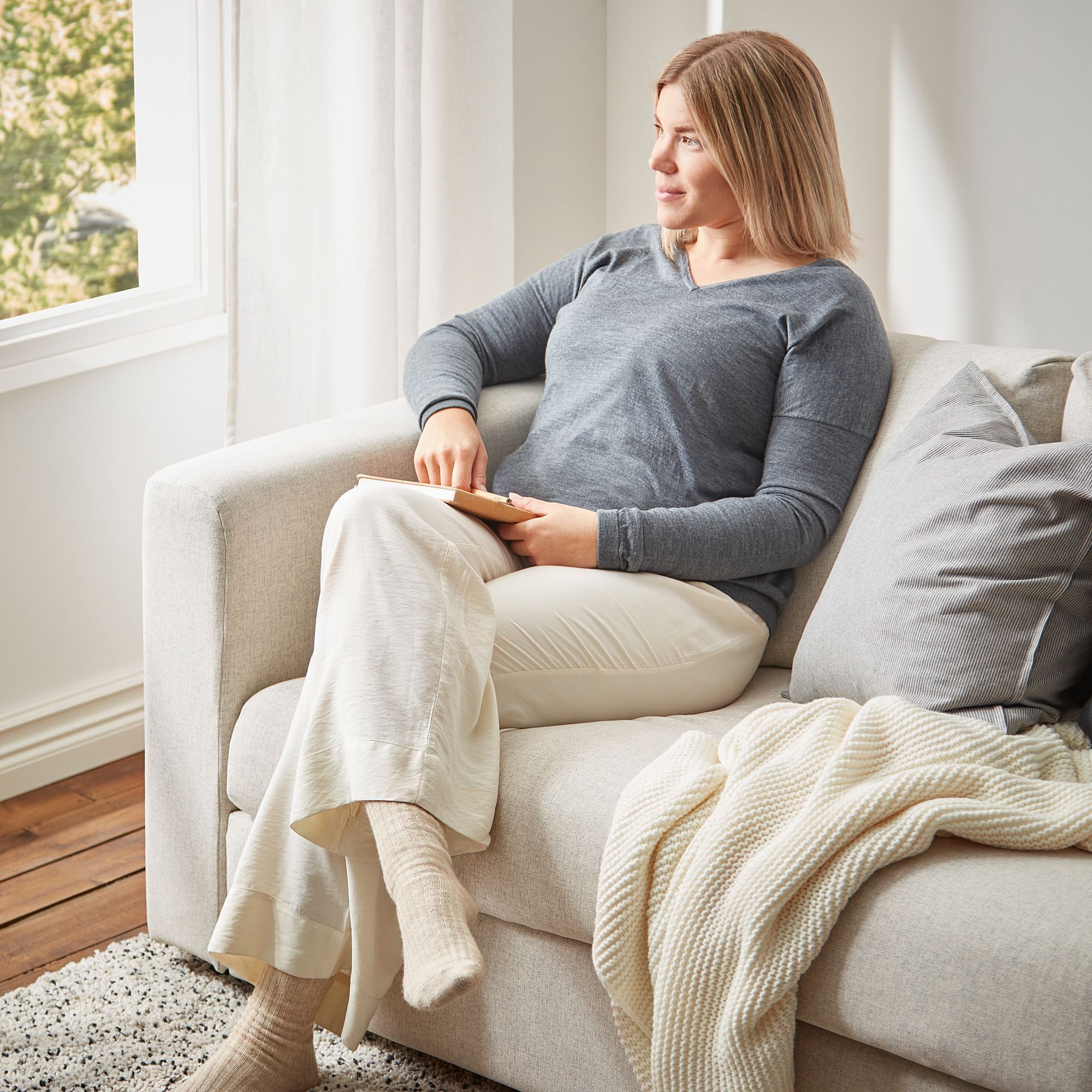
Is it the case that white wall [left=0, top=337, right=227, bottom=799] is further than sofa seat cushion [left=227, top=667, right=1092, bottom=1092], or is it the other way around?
white wall [left=0, top=337, right=227, bottom=799]

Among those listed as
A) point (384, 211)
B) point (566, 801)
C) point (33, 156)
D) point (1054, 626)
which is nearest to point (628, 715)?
point (566, 801)

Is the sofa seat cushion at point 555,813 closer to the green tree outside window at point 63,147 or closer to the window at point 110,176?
the window at point 110,176

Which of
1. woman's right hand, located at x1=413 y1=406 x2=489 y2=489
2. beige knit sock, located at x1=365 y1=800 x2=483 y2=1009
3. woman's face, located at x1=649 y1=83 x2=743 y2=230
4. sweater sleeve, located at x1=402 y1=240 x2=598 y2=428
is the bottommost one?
beige knit sock, located at x1=365 y1=800 x2=483 y2=1009

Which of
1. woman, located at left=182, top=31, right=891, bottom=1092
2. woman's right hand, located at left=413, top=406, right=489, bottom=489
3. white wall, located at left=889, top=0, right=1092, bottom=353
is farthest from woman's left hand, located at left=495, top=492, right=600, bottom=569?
white wall, located at left=889, top=0, right=1092, bottom=353

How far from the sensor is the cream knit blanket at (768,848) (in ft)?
3.67

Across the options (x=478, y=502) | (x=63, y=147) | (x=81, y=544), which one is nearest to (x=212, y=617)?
(x=478, y=502)

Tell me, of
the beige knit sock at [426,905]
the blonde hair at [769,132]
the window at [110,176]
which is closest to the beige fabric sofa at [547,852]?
the beige knit sock at [426,905]

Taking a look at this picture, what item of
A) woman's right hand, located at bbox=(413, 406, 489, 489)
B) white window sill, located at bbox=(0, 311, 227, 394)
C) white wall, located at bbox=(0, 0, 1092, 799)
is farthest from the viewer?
white window sill, located at bbox=(0, 311, 227, 394)

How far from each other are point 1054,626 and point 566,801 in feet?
1.78

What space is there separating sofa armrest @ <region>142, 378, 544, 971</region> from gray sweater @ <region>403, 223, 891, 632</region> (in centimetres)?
27

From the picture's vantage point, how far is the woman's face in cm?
174

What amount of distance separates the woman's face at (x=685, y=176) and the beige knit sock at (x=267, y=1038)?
1099mm

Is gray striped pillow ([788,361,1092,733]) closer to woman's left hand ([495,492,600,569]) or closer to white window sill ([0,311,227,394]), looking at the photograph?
woman's left hand ([495,492,600,569])

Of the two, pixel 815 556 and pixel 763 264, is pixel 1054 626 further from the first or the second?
pixel 763 264
